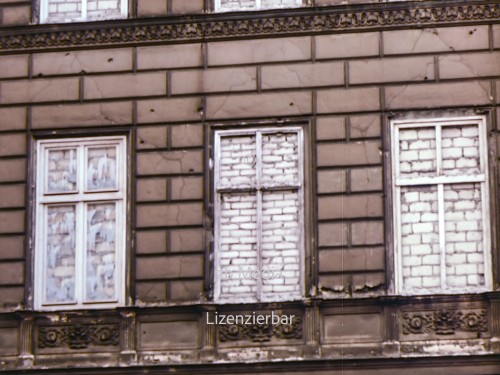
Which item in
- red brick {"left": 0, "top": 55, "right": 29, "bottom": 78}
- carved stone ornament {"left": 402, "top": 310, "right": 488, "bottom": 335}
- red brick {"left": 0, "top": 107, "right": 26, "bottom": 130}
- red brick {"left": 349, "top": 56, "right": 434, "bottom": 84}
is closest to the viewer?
carved stone ornament {"left": 402, "top": 310, "right": 488, "bottom": 335}

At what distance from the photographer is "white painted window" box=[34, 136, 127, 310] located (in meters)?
18.8

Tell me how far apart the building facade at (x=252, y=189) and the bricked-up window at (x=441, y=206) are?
2cm

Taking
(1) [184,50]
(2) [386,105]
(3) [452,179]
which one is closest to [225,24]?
(1) [184,50]

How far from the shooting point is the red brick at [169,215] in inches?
735

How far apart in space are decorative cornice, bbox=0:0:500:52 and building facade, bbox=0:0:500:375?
0.03 metres

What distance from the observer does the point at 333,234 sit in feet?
60.2

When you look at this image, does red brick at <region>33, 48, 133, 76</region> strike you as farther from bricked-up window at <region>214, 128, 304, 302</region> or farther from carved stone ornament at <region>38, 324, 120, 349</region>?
carved stone ornament at <region>38, 324, 120, 349</region>

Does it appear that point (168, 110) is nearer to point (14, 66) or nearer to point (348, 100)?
point (14, 66)

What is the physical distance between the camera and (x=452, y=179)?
18.3 meters

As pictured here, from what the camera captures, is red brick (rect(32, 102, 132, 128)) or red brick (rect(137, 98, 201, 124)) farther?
red brick (rect(32, 102, 132, 128))

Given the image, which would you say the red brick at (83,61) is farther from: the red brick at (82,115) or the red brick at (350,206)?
the red brick at (350,206)

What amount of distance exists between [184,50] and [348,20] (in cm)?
213

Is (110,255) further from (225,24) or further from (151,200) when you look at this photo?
(225,24)

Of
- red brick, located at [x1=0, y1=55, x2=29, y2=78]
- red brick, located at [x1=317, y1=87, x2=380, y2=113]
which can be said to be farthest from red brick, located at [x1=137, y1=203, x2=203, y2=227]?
red brick, located at [x1=0, y1=55, x2=29, y2=78]
